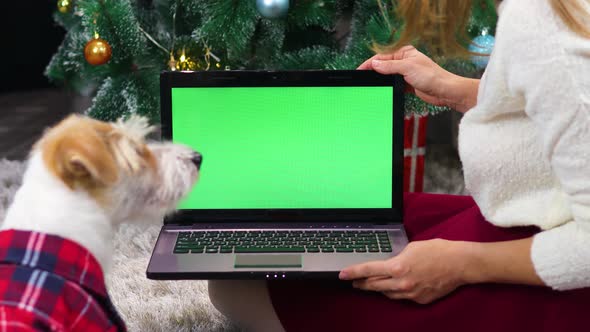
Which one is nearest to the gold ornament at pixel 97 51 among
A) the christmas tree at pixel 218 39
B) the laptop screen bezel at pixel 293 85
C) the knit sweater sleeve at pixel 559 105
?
the christmas tree at pixel 218 39

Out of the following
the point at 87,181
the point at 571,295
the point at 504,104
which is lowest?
the point at 571,295

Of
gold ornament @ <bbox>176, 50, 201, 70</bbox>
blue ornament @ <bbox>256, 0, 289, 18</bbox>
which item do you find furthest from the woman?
gold ornament @ <bbox>176, 50, 201, 70</bbox>

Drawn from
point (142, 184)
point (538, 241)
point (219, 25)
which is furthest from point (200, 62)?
point (538, 241)

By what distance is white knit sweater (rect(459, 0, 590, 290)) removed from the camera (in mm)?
735

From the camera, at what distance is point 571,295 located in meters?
0.84

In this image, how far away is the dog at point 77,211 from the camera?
731 mm

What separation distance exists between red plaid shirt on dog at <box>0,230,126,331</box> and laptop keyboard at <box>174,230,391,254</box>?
190 mm

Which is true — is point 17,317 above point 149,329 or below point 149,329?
above

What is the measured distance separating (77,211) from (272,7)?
712 millimetres

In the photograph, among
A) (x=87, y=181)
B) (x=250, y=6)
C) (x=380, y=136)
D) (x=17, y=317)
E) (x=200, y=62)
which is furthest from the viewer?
(x=200, y=62)

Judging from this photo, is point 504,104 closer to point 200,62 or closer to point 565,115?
point 565,115

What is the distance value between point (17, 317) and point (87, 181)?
179 mm

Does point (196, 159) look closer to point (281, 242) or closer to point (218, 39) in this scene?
point (281, 242)

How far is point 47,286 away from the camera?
2.41 ft
